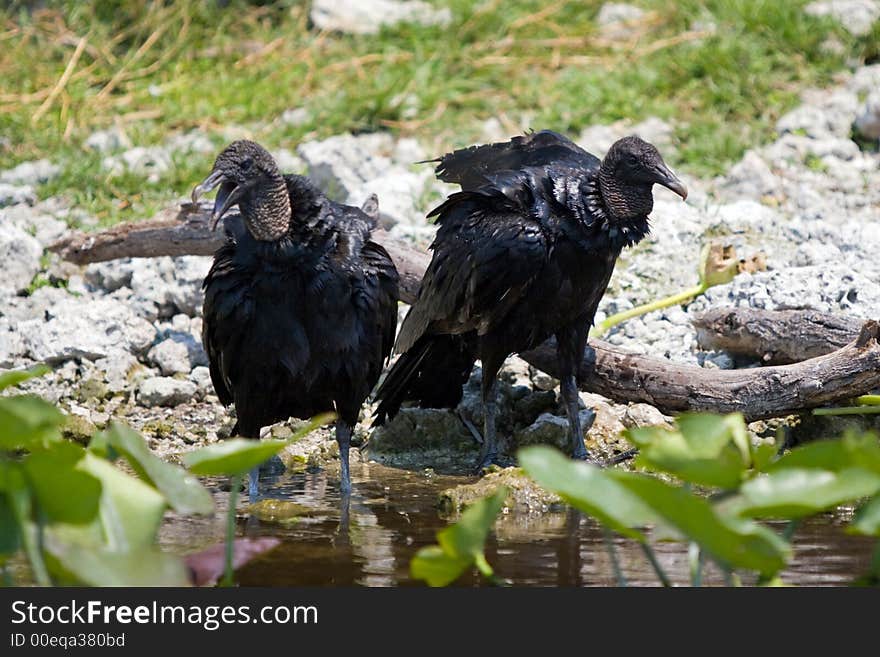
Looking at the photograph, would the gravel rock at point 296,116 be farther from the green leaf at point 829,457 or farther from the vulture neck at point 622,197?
the green leaf at point 829,457

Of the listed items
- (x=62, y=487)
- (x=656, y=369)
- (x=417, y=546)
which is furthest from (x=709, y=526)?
(x=656, y=369)

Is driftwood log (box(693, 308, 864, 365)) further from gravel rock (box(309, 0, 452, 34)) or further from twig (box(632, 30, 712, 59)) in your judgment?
gravel rock (box(309, 0, 452, 34))

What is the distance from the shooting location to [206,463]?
276cm

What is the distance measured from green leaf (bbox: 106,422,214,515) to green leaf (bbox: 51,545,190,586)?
0.17 meters

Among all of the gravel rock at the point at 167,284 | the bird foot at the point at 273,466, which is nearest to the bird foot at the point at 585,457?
the bird foot at the point at 273,466

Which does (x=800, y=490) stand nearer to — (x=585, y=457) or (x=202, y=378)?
(x=585, y=457)

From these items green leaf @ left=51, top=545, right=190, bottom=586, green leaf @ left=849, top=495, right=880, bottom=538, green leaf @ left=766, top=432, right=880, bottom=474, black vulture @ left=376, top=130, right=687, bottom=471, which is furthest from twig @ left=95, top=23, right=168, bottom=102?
green leaf @ left=849, top=495, right=880, bottom=538

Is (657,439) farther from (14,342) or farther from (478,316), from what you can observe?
(14,342)

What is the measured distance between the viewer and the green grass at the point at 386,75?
27.1 ft

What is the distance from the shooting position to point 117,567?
8.29ft

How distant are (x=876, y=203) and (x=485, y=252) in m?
3.03

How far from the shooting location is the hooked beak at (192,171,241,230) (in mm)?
4723

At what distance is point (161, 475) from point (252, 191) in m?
2.18

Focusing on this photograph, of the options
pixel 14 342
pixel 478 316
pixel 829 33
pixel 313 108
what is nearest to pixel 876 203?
pixel 829 33
